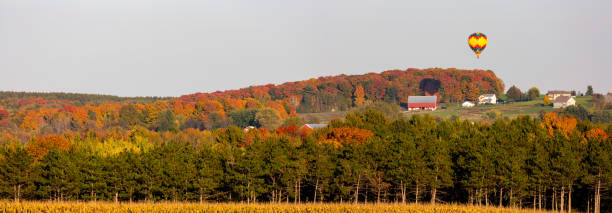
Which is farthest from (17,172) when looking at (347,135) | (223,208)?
(347,135)

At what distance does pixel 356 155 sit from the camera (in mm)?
107562

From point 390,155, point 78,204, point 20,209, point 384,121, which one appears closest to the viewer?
point 20,209

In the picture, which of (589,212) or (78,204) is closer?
(78,204)

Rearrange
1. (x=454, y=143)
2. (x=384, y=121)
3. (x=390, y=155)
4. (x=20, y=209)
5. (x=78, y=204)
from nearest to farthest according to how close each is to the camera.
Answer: (x=20, y=209) < (x=78, y=204) < (x=390, y=155) < (x=454, y=143) < (x=384, y=121)

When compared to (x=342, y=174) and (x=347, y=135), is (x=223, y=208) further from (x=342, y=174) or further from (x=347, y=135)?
(x=347, y=135)

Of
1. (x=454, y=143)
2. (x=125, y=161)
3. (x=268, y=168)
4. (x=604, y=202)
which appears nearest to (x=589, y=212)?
(x=604, y=202)

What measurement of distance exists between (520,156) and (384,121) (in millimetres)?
72912

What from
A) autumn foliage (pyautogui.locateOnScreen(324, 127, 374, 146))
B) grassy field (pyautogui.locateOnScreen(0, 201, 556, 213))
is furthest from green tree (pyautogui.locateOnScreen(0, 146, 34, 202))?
autumn foliage (pyautogui.locateOnScreen(324, 127, 374, 146))

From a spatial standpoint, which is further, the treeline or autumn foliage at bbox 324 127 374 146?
autumn foliage at bbox 324 127 374 146

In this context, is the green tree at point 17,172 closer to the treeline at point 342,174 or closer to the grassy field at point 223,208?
the treeline at point 342,174

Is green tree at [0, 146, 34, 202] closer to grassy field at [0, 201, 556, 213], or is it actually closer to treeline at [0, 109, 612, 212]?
treeline at [0, 109, 612, 212]

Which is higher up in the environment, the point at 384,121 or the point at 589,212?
the point at 384,121

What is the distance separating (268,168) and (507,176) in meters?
33.6

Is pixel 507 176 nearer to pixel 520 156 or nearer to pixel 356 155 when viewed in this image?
pixel 520 156
